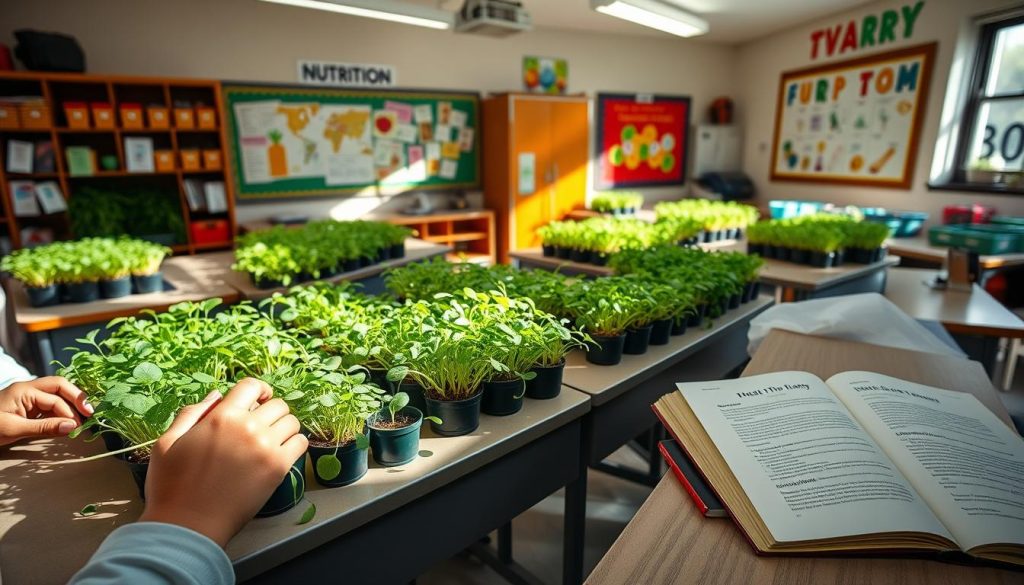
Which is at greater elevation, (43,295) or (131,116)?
(131,116)

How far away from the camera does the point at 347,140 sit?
5.29 m

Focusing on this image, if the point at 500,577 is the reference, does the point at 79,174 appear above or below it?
above

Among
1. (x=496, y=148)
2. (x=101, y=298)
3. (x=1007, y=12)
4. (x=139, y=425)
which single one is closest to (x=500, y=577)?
(x=139, y=425)

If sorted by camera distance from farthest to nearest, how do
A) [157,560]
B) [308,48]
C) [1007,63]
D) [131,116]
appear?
[308,48], [1007,63], [131,116], [157,560]

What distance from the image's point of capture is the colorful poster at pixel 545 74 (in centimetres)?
611

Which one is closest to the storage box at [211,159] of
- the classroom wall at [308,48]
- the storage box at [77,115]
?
the classroom wall at [308,48]

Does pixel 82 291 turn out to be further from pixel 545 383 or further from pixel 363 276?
pixel 545 383

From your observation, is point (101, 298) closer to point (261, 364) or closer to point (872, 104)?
point (261, 364)

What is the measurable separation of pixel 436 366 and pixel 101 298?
2.12 metres

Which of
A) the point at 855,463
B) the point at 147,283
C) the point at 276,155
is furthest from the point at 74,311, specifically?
the point at 276,155

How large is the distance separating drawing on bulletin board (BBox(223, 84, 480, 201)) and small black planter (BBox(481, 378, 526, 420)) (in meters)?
4.47

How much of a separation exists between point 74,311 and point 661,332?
7.72ft

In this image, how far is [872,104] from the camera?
5.66m

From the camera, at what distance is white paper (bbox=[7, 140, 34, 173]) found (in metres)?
3.71
